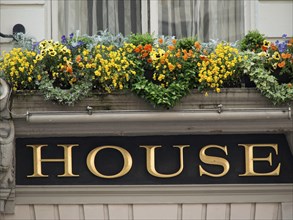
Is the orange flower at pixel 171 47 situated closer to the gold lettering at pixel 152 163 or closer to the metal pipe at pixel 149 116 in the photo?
the metal pipe at pixel 149 116

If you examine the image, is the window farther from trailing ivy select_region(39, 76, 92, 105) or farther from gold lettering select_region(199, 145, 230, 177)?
gold lettering select_region(199, 145, 230, 177)

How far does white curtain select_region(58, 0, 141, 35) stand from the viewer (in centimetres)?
1585

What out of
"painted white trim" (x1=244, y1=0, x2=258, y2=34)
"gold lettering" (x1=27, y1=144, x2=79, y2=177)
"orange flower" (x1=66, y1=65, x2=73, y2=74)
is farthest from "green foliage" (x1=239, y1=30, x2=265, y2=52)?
"gold lettering" (x1=27, y1=144, x2=79, y2=177)

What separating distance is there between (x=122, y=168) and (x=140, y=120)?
2.39ft

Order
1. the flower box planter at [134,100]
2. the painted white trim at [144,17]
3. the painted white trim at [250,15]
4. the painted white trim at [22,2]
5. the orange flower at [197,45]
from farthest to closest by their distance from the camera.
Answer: the painted white trim at [144,17] → the painted white trim at [250,15] → the painted white trim at [22,2] → the orange flower at [197,45] → the flower box planter at [134,100]

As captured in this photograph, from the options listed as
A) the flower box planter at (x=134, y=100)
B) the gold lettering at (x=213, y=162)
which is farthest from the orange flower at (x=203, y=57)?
the gold lettering at (x=213, y=162)

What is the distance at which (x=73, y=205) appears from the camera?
15008 millimetres

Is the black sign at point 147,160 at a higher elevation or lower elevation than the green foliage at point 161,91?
lower

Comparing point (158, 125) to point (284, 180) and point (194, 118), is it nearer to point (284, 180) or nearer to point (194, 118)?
point (194, 118)

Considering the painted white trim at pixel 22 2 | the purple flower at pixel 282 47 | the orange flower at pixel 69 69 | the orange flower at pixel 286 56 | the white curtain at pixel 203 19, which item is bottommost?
the orange flower at pixel 69 69

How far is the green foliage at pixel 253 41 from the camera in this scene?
1491 cm

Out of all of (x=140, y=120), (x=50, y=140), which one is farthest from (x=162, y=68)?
(x=50, y=140)

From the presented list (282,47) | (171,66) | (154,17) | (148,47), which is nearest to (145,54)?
(148,47)

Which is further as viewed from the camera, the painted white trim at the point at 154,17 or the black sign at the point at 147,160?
the painted white trim at the point at 154,17
